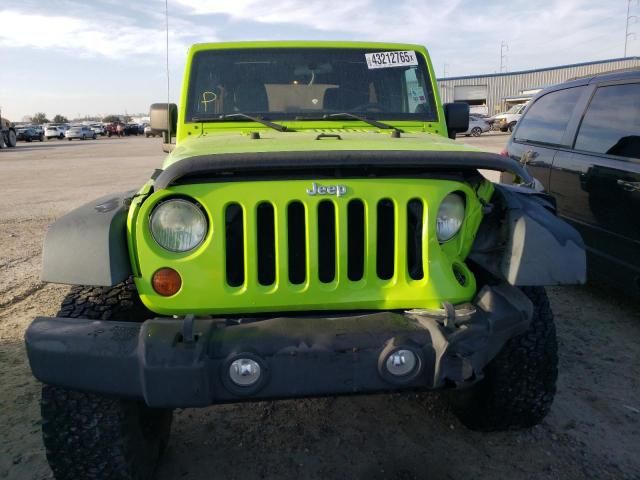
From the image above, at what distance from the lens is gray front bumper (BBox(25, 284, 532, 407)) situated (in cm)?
197

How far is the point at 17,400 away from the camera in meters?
3.27

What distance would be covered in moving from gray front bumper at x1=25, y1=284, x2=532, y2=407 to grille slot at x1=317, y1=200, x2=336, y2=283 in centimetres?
29

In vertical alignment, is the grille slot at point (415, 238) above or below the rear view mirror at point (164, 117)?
below

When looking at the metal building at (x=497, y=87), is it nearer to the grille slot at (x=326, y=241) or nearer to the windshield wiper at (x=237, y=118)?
the windshield wiper at (x=237, y=118)

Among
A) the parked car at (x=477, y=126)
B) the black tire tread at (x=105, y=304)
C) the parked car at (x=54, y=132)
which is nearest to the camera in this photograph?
the black tire tread at (x=105, y=304)

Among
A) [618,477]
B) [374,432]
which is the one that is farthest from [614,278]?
[374,432]

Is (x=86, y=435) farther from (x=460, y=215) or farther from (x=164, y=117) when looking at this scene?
(x=164, y=117)

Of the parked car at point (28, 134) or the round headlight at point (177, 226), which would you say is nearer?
the round headlight at point (177, 226)

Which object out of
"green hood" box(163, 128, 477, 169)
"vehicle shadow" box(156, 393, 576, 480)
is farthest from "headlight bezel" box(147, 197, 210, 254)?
"vehicle shadow" box(156, 393, 576, 480)

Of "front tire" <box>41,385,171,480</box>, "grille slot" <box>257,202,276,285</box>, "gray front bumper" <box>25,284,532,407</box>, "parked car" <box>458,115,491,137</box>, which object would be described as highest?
"parked car" <box>458,115,491,137</box>

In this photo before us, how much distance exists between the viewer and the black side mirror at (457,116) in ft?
12.5

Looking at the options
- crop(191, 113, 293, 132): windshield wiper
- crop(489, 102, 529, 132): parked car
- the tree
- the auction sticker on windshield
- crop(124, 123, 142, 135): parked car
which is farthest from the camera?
the tree

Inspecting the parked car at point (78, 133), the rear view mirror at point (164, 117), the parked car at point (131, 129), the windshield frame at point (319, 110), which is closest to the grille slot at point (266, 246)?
the windshield frame at point (319, 110)

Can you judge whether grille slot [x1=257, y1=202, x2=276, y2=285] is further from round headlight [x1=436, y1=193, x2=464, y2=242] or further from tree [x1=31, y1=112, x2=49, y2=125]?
tree [x1=31, y1=112, x2=49, y2=125]
